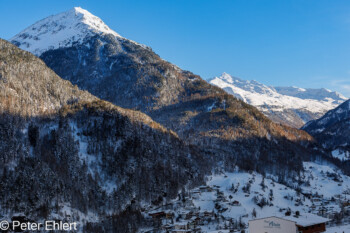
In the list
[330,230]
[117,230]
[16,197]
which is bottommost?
[330,230]

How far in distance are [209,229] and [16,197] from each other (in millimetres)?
95077

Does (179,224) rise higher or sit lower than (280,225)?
higher

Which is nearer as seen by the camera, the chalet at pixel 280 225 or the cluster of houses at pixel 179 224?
the chalet at pixel 280 225

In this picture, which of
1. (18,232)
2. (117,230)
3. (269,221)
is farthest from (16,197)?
(269,221)

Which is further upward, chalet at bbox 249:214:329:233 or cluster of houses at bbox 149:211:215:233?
cluster of houses at bbox 149:211:215:233

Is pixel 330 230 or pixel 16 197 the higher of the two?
pixel 16 197

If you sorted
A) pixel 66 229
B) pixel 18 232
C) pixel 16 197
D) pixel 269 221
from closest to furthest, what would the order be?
1. pixel 269 221
2. pixel 18 232
3. pixel 66 229
4. pixel 16 197

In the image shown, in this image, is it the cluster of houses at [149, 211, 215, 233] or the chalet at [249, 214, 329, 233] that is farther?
the cluster of houses at [149, 211, 215, 233]

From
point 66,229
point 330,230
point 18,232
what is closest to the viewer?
point 330,230

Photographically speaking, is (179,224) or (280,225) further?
(179,224)

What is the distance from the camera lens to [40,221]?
Answer: 623ft

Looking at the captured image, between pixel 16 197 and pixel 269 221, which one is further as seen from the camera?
pixel 16 197

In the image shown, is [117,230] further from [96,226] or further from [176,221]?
[176,221]

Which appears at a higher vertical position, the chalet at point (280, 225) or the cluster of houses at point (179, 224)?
the cluster of houses at point (179, 224)
